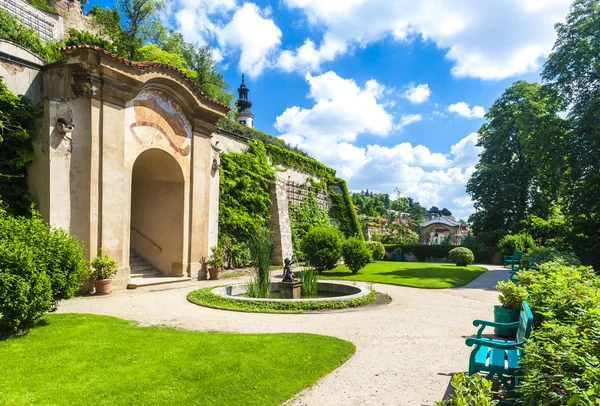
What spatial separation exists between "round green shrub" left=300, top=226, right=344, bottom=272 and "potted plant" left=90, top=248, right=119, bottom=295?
7.48 meters

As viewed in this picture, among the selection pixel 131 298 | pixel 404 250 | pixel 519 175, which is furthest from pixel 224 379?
pixel 519 175

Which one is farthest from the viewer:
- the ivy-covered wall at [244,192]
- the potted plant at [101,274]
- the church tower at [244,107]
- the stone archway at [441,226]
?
the church tower at [244,107]

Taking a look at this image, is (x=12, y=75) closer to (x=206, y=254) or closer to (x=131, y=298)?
(x=131, y=298)

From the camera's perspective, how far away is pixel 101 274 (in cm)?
1016

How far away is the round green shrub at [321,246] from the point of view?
15.4m

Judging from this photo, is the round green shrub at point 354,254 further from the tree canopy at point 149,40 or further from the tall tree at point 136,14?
the tall tree at point 136,14

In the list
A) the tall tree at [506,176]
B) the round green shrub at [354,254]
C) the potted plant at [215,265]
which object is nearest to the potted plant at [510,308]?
the round green shrub at [354,254]

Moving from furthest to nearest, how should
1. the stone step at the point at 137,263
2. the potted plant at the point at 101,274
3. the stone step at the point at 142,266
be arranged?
the stone step at the point at 137,263 < the stone step at the point at 142,266 < the potted plant at the point at 101,274

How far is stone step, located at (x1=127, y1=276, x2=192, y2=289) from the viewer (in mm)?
11429

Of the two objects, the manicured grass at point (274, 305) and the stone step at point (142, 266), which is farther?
the stone step at point (142, 266)

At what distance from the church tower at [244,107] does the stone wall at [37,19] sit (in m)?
24.4

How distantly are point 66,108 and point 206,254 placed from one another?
661 centimetres

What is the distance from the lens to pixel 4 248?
17.3 ft

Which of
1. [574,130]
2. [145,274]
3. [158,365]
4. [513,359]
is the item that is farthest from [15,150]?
[574,130]
